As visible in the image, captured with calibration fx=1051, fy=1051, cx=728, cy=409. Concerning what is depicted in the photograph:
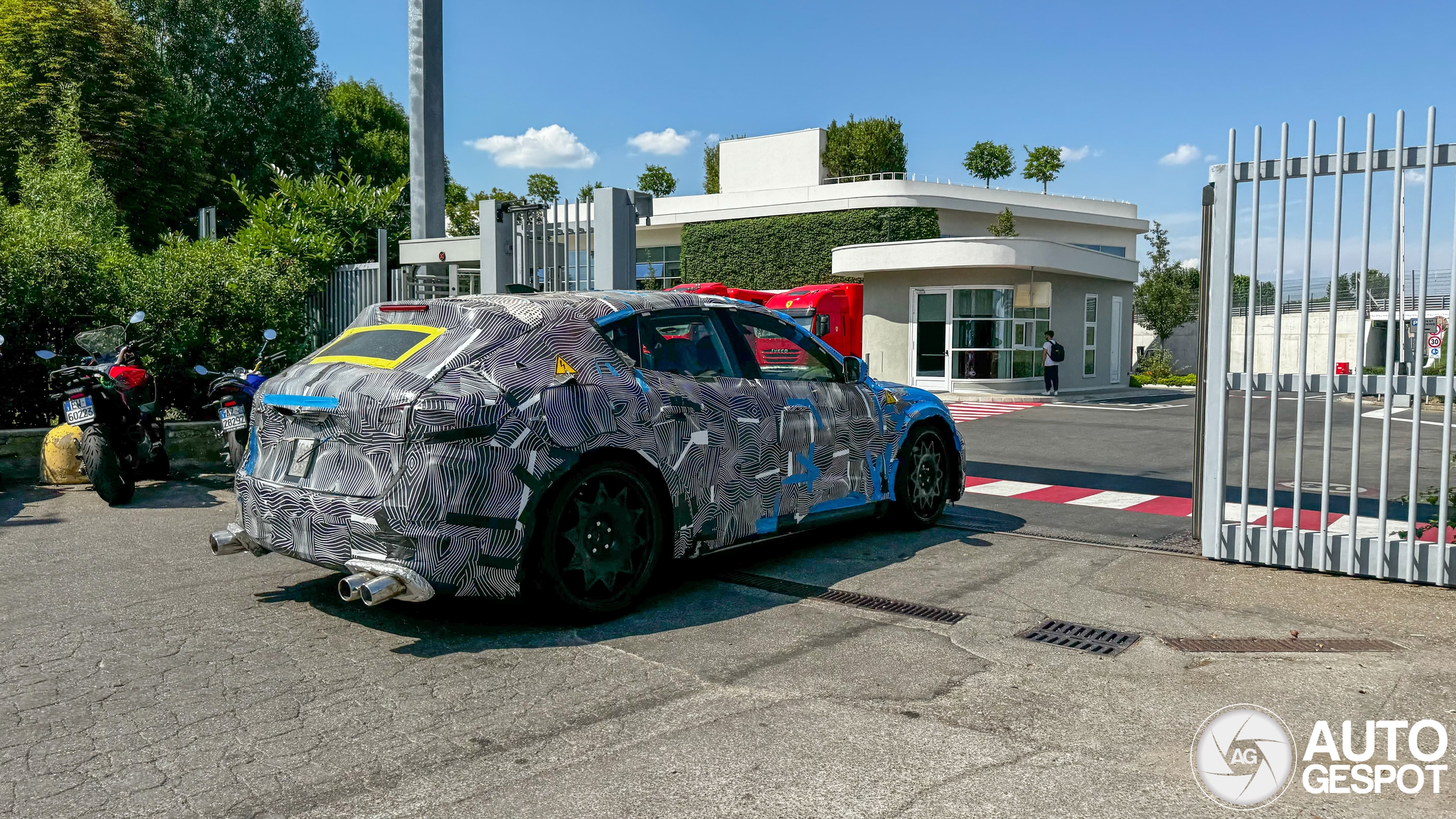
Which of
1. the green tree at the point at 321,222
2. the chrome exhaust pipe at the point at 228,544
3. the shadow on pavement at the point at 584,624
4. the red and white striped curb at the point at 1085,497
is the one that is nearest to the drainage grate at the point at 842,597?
the shadow on pavement at the point at 584,624

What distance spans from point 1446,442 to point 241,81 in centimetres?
4739

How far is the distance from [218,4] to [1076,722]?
160 feet

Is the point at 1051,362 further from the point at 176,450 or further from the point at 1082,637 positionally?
the point at 1082,637

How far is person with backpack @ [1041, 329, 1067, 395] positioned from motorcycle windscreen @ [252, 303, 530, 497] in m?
26.3

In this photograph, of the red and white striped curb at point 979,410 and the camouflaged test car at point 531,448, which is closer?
the camouflaged test car at point 531,448

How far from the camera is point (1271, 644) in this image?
4.91m

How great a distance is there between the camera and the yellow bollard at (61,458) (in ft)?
31.0

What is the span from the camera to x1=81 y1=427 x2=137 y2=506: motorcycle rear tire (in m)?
8.45

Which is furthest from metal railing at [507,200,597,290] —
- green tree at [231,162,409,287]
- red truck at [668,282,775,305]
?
green tree at [231,162,409,287]

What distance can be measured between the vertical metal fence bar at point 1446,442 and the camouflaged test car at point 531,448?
11.3ft

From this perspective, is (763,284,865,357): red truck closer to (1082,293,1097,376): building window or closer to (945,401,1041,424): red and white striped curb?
(945,401,1041,424): red and white striped curb

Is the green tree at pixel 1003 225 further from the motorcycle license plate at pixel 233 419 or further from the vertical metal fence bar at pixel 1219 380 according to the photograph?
the motorcycle license plate at pixel 233 419

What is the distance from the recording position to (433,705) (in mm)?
4066

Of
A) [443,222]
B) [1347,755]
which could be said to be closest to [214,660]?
[1347,755]
